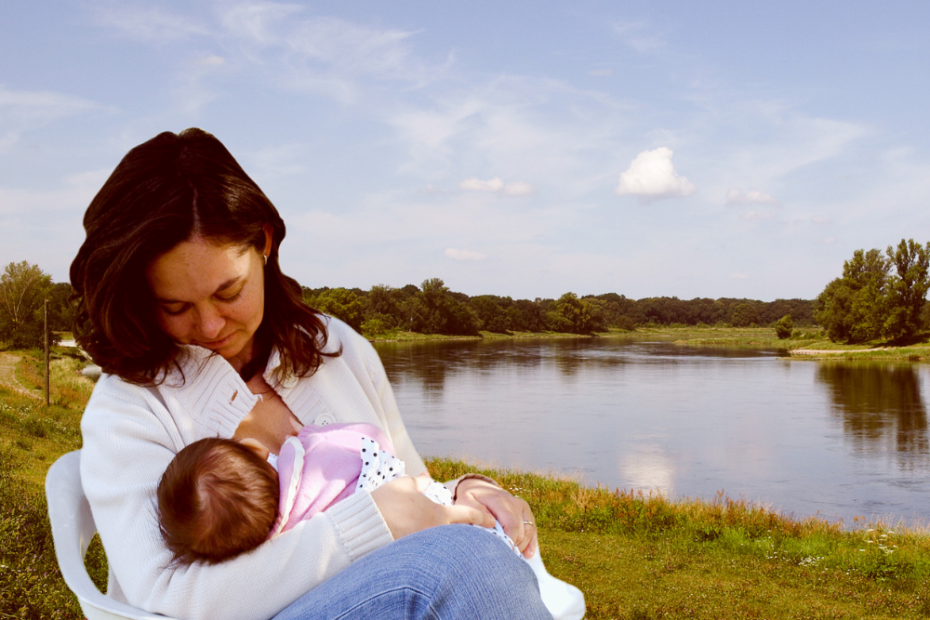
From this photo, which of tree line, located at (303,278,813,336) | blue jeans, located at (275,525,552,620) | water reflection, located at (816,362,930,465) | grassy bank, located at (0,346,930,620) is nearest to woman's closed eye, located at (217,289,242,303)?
blue jeans, located at (275,525,552,620)

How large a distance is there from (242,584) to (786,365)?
155ft

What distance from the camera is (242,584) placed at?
1.11m

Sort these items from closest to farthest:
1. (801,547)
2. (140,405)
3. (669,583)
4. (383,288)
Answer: (140,405)
(669,583)
(801,547)
(383,288)

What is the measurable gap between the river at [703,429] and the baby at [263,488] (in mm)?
11102

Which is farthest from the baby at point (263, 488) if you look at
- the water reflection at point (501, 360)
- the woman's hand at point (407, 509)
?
the water reflection at point (501, 360)

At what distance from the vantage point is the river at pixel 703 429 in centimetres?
1435

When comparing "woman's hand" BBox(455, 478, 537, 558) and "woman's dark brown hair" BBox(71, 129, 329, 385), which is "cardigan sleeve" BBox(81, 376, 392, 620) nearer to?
"woman's dark brown hair" BBox(71, 129, 329, 385)

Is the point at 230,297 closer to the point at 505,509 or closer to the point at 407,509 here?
the point at 407,509

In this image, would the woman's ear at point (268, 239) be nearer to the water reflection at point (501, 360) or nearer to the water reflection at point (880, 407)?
the water reflection at point (880, 407)

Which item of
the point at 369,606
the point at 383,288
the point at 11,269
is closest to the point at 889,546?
the point at 369,606

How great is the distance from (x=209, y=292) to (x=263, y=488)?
1.38 feet

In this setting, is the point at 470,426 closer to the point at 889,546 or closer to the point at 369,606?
the point at 889,546

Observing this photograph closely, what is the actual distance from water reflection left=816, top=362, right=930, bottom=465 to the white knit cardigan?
18921mm

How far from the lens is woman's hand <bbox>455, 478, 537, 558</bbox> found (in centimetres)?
153
